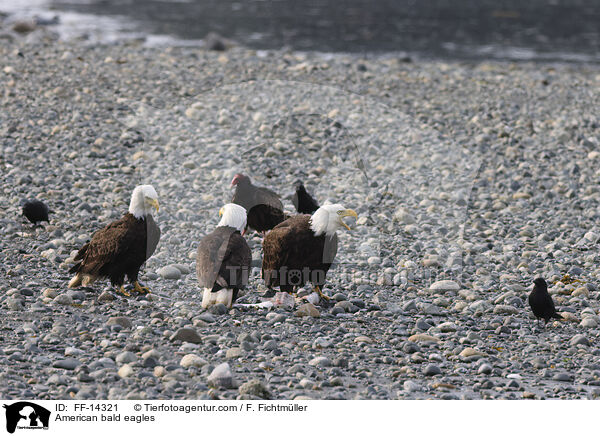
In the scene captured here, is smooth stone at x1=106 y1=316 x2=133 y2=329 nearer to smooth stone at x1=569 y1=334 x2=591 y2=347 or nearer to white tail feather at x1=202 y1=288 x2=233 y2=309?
white tail feather at x1=202 y1=288 x2=233 y2=309

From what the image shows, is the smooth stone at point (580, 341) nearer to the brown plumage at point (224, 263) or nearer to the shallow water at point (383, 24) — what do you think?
the brown plumage at point (224, 263)

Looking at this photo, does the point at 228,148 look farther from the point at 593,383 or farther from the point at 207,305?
the point at 593,383

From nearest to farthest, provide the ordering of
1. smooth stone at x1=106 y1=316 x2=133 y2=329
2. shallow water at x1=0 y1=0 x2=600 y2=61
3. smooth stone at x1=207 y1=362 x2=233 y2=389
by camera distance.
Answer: smooth stone at x1=207 y1=362 x2=233 y2=389 → smooth stone at x1=106 y1=316 x2=133 y2=329 → shallow water at x1=0 y1=0 x2=600 y2=61

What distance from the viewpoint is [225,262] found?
724 cm

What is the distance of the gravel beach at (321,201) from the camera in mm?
6465

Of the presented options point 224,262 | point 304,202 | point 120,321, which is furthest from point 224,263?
point 304,202

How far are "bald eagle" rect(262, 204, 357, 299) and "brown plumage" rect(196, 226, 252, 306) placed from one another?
0.33 m

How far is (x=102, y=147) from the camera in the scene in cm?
1305

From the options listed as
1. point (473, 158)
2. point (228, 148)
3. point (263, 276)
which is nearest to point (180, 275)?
point (263, 276)

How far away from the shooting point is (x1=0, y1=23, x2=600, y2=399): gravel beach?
6465 millimetres

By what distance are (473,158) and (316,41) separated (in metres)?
15.6

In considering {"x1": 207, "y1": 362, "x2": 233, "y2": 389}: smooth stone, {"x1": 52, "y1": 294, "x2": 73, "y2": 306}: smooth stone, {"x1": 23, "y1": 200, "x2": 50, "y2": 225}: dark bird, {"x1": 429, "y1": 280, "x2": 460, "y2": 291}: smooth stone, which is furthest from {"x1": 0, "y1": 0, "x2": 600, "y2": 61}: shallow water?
{"x1": 207, "y1": 362, "x2": 233, "y2": 389}: smooth stone

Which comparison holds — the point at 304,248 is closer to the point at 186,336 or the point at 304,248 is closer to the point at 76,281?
the point at 186,336
